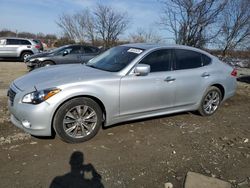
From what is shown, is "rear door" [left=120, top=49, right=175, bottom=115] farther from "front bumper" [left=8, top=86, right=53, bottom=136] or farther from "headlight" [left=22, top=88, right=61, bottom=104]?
"front bumper" [left=8, top=86, right=53, bottom=136]

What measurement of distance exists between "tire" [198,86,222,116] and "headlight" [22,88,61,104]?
10.7 ft

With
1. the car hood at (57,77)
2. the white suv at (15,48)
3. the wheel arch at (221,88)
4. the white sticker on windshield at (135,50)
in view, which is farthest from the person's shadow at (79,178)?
the white suv at (15,48)

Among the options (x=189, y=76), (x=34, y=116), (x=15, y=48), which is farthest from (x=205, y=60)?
(x=15, y=48)

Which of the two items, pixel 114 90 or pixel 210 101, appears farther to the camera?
pixel 210 101

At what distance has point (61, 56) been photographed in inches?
487

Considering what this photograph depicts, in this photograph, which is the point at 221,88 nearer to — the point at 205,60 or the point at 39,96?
the point at 205,60

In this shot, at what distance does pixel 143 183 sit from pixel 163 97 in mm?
1984

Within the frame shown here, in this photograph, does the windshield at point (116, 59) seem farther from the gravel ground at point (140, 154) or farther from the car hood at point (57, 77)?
the gravel ground at point (140, 154)

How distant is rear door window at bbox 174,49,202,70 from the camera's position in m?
5.15

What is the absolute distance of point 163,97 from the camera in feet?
15.9

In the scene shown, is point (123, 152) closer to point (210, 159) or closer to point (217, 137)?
point (210, 159)

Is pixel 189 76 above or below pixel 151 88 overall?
above

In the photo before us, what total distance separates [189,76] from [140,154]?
204 cm

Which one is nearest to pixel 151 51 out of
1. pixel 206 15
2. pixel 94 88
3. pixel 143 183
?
pixel 94 88
